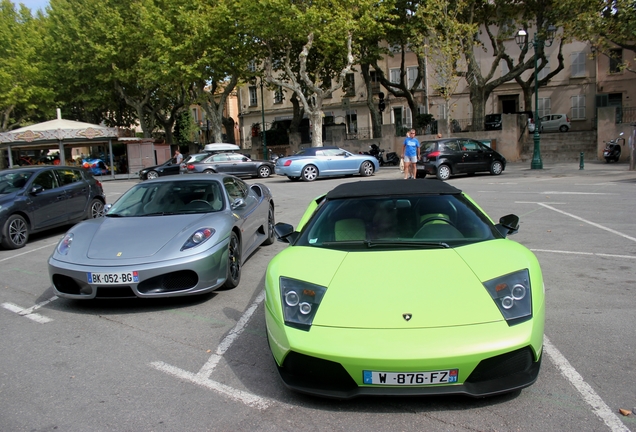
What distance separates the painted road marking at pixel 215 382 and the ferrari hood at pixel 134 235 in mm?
1311

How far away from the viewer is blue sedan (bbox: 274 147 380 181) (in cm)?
2339

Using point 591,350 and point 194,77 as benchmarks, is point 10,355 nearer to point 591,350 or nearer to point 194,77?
point 591,350

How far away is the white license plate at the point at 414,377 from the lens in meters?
3.04

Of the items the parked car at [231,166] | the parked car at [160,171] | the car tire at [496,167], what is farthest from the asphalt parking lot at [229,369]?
the parked car at [160,171]

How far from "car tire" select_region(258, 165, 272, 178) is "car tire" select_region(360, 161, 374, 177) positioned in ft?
18.6

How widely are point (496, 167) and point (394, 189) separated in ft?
61.3

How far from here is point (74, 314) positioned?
5637mm

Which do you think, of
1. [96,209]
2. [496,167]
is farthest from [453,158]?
[96,209]

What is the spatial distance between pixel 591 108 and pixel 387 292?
146ft

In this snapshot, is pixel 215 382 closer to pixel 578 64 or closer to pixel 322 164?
pixel 322 164

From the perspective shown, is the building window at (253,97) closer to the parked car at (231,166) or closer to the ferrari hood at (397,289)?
the parked car at (231,166)

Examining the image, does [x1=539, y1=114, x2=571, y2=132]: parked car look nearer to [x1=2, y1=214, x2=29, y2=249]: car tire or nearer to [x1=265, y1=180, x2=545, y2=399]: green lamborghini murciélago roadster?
[x1=2, y1=214, x2=29, y2=249]: car tire

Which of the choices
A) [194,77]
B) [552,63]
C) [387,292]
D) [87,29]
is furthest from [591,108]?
[387,292]

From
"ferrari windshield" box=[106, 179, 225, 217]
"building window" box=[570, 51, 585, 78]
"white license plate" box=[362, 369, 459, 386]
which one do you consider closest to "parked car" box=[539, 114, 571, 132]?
"building window" box=[570, 51, 585, 78]
